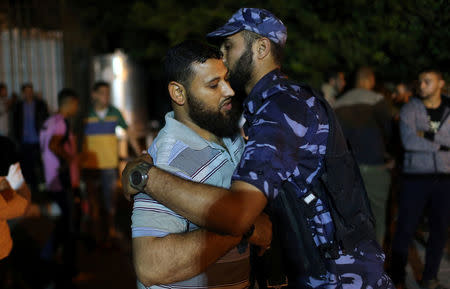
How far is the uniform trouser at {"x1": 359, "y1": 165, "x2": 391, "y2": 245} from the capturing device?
5.55 m

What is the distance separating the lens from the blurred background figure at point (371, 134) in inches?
218

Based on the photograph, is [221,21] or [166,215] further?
[221,21]

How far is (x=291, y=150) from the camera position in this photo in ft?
5.85

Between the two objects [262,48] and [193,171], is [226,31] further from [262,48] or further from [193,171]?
[193,171]

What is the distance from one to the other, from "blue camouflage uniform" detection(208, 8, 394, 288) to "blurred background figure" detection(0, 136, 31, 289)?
189 cm

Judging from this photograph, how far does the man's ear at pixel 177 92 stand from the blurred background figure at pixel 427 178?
3.23 m

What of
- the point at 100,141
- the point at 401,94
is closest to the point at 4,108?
the point at 100,141

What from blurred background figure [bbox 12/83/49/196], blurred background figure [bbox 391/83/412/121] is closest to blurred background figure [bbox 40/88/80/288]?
blurred background figure [bbox 12/83/49/196]

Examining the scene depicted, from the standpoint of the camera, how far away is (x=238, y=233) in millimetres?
1670

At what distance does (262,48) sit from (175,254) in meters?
0.97

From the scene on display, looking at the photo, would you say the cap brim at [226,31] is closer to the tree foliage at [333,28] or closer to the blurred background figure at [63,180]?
the tree foliage at [333,28]

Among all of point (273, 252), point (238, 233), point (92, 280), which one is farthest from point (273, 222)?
point (92, 280)

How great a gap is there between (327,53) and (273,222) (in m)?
7.89

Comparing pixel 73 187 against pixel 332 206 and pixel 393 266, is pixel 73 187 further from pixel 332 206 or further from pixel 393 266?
pixel 332 206
